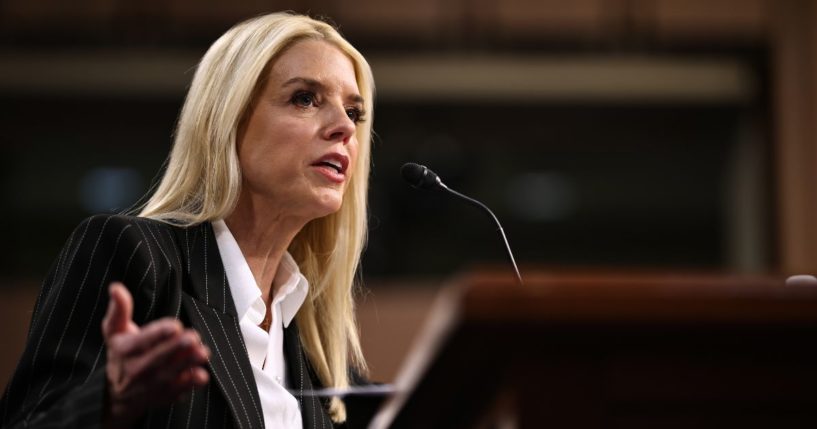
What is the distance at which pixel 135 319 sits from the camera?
1374 mm

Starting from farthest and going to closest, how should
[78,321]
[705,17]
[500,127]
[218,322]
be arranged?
[500,127], [705,17], [218,322], [78,321]

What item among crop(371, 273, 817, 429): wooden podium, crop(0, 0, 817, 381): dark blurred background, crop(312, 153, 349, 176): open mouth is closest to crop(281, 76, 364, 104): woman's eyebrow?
crop(312, 153, 349, 176): open mouth

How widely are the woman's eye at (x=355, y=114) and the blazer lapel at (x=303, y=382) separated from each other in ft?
1.21

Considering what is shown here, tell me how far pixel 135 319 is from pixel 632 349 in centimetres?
76

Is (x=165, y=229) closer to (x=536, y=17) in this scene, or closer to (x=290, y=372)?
(x=290, y=372)

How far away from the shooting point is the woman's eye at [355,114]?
1.82 meters

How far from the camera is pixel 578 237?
4.82 m

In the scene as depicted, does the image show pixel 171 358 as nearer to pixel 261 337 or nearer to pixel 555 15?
pixel 261 337

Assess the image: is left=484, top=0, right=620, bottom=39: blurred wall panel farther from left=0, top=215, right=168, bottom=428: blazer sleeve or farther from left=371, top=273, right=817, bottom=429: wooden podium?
left=371, top=273, right=817, bottom=429: wooden podium

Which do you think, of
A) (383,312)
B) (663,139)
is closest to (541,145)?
(663,139)

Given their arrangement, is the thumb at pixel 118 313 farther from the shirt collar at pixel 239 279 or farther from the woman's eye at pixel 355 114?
the woman's eye at pixel 355 114

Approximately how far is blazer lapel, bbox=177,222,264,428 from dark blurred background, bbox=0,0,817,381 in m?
2.72

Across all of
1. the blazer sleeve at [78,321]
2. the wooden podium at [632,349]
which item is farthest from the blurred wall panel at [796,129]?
the wooden podium at [632,349]

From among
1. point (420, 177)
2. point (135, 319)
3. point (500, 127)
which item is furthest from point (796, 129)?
point (135, 319)
